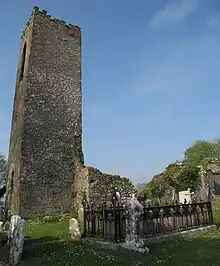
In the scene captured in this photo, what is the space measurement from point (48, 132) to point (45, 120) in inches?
36.8

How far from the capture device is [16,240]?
8.97 meters

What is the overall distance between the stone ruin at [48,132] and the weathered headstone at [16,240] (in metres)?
11.5

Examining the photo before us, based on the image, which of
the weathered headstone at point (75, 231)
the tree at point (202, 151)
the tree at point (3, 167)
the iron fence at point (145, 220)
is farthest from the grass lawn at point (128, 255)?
the tree at point (202, 151)

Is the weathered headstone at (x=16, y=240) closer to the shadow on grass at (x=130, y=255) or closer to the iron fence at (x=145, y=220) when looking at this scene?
the shadow on grass at (x=130, y=255)

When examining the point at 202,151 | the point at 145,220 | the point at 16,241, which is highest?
the point at 202,151

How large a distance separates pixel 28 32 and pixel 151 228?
19930 millimetres

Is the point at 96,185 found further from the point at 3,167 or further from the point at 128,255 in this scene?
the point at 3,167

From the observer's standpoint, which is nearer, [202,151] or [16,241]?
[16,241]

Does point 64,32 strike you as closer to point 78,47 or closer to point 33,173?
point 78,47

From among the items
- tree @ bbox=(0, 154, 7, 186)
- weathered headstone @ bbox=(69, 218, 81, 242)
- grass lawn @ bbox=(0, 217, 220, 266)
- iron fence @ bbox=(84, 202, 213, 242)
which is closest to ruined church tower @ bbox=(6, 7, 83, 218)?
weathered headstone @ bbox=(69, 218, 81, 242)

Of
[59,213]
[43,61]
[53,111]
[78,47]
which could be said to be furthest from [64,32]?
[59,213]

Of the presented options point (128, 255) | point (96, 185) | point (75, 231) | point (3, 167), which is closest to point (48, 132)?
point (96, 185)

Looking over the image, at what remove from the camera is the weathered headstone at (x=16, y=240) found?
8675 mm

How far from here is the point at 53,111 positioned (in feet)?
77.6
